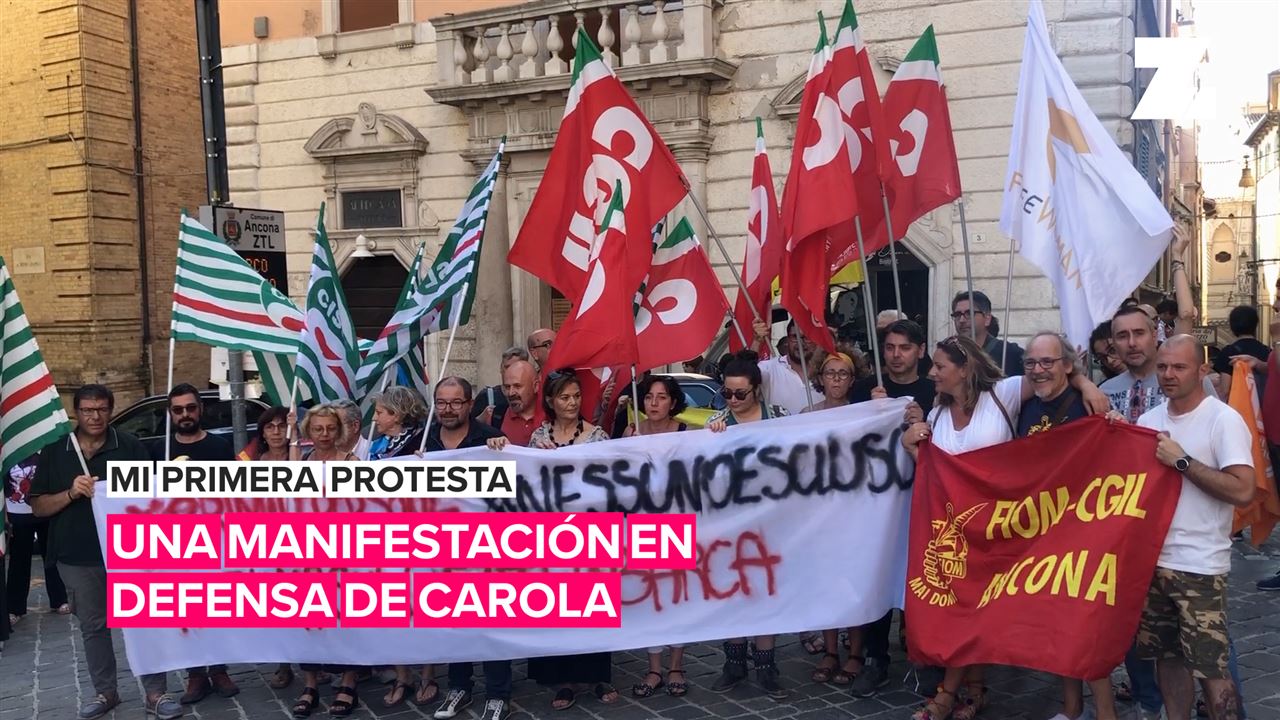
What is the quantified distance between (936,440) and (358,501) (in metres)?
2.84

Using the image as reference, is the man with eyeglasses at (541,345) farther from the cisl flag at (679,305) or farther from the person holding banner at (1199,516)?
the person holding banner at (1199,516)

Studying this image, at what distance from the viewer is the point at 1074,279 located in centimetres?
561

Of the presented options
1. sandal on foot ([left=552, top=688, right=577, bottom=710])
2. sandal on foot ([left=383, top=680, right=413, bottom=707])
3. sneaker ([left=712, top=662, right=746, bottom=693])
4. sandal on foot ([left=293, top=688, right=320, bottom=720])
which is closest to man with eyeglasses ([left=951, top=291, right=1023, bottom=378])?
sneaker ([left=712, top=662, right=746, bottom=693])

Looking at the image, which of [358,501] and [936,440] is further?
[358,501]

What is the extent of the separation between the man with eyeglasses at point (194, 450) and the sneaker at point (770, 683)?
2798 mm

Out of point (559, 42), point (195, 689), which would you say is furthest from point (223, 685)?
point (559, 42)

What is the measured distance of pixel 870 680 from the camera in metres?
5.45

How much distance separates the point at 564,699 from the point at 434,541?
1034 mm

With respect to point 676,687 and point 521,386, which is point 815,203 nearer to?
point 521,386

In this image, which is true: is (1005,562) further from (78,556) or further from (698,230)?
(698,230)

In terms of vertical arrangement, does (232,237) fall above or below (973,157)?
below

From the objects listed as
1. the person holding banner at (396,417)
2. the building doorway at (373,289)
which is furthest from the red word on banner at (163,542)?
the building doorway at (373,289)

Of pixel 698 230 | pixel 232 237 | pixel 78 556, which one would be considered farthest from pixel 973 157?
pixel 78 556

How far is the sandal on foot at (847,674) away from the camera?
5598 mm
